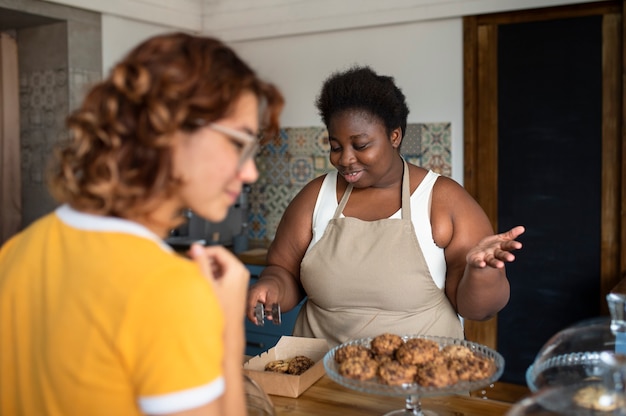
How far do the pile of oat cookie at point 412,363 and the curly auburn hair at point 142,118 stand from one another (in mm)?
734

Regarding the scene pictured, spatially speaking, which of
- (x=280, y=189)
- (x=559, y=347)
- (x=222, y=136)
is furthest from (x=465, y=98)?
(x=222, y=136)

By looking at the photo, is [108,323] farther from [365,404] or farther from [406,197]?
[406,197]

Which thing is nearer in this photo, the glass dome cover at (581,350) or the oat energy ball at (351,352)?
the glass dome cover at (581,350)

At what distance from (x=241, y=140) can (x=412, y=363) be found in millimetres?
765

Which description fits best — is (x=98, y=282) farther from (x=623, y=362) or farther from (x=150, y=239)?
(x=623, y=362)

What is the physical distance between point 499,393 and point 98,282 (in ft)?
10.5

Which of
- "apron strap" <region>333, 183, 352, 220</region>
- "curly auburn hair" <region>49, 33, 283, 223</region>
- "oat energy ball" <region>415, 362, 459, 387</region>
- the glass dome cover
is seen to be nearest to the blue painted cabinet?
"apron strap" <region>333, 183, 352, 220</region>

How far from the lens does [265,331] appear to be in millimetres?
3779

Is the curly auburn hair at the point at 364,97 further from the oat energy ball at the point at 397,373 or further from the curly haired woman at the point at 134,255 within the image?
the curly haired woman at the point at 134,255

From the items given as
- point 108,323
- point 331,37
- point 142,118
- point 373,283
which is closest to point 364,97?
point 373,283

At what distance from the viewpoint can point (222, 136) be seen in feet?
3.00

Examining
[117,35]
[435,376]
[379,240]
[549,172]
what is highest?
[117,35]

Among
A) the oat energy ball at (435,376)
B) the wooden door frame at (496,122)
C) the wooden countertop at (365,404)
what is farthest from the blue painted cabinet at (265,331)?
the oat energy ball at (435,376)

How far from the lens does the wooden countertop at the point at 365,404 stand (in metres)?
1.52
